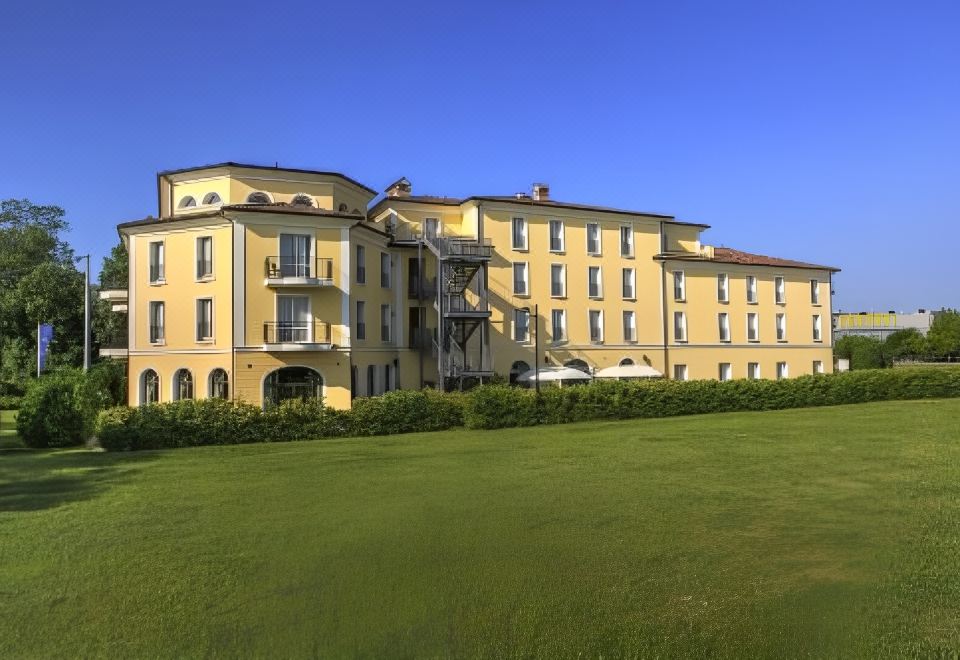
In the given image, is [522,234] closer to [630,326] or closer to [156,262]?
[630,326]

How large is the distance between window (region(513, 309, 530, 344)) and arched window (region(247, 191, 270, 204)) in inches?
629

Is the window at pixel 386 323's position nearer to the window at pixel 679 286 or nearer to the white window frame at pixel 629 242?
the white window frame at pixel 629 242

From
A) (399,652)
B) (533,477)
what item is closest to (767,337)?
(533,477)

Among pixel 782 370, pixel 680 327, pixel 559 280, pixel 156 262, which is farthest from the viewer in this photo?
pixel 782 370

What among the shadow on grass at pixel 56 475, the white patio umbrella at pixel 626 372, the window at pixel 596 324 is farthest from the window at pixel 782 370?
the shadow on grass at pixel 56 475

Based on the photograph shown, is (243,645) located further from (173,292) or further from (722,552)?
(173,292)

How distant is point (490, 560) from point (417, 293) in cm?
3088

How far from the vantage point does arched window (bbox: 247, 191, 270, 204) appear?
116 ft

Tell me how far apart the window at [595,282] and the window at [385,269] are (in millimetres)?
14071

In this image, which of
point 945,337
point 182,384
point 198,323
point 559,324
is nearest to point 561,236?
point 559,324

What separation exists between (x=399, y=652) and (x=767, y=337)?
50.6 meters

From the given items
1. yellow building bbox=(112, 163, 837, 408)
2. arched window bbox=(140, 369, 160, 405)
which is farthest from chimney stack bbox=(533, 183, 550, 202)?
arched window bbox=(140, 369, 160, 405)

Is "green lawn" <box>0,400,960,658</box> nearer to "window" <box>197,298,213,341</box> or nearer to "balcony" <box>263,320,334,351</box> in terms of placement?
"balcony" <box>263,320,334,351</box>

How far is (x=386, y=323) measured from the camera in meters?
36.8
